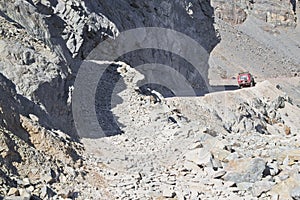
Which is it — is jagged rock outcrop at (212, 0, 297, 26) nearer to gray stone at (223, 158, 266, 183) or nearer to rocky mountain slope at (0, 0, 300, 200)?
rocky mountain slope at (0, 0, 300, 200)

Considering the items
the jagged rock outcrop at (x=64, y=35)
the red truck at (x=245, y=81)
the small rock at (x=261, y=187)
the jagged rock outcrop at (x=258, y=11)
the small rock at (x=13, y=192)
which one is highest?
the jagged rock outcrop at (x=258, y=11)

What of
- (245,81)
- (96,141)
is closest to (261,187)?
(96,141)

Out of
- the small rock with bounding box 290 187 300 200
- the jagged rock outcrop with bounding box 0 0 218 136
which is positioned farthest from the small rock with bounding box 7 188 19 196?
the small rock with bounding box 290 187 300 200

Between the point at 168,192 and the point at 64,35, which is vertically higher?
the point at 64,35

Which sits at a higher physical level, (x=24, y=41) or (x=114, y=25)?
(x=114, y=25)

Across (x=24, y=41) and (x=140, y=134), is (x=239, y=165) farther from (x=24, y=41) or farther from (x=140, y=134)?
(x=24, y=41)

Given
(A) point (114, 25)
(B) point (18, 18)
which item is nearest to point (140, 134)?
(B) point (18, 18)

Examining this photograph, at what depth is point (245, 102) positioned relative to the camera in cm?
3331

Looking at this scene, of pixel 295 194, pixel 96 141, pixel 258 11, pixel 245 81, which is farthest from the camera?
pixel 258 11

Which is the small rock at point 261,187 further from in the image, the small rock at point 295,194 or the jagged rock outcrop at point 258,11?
the jagged rock outcrop at point 258,11

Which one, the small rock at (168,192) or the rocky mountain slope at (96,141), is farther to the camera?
the small rock at (168,192)

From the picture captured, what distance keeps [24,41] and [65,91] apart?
5.89 ft

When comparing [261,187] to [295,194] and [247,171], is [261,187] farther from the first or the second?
[295,194]

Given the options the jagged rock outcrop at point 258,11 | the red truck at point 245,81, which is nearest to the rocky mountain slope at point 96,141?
the red truck at point 245,81
